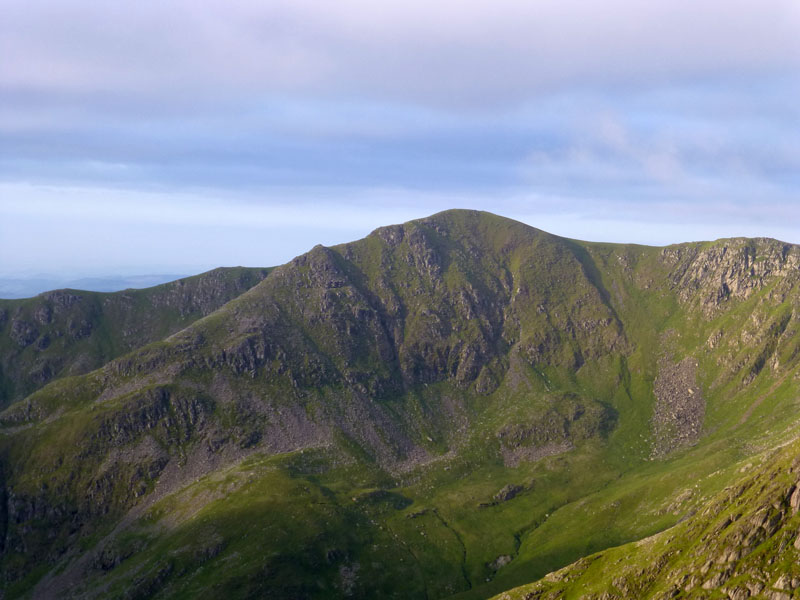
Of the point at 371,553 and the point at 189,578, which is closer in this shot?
the point at 189,578

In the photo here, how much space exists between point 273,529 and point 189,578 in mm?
31137

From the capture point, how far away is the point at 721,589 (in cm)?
10569

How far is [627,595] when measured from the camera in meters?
119

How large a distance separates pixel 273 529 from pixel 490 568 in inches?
3202

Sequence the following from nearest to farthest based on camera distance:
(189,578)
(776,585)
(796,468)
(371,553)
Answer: (776,585) → (796,468) → (189,578) → (371,553)

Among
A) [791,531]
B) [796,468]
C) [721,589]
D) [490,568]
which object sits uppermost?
[796,468]

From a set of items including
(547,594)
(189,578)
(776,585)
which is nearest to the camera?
(776,585)

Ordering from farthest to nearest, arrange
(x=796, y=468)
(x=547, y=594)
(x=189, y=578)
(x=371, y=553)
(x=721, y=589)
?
(x=371, y=553), (x=189, y=578), (x=547, y=594), (x=796, y=468), (x=721, y=589)

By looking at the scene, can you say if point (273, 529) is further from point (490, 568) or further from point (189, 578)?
point (490, 568)

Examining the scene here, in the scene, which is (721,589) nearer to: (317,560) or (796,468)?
(796,468)

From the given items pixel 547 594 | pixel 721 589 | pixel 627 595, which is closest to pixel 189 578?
pixel 547 594

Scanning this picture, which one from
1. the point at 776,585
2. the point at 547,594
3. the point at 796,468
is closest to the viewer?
the point at 776,585

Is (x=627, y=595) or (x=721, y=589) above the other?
(x=721, y=589)

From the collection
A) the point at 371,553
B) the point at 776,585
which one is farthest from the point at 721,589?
the point at 371,553
